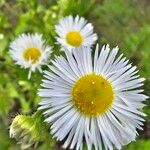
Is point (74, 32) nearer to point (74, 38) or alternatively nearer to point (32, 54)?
point (74, 38)

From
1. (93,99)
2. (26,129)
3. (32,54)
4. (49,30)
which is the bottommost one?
(26,129)

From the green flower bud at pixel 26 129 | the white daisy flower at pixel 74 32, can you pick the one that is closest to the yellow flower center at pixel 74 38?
the white daisy flower at pixel 74 32

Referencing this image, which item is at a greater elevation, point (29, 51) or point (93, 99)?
point (29, 51)

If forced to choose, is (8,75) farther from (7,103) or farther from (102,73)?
(102,73)

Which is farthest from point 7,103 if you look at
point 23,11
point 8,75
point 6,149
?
point 23,11

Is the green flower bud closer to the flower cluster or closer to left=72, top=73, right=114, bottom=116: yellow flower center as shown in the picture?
the flower cluster

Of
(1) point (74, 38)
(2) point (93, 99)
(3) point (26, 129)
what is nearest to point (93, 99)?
(2) point (93, 99)
